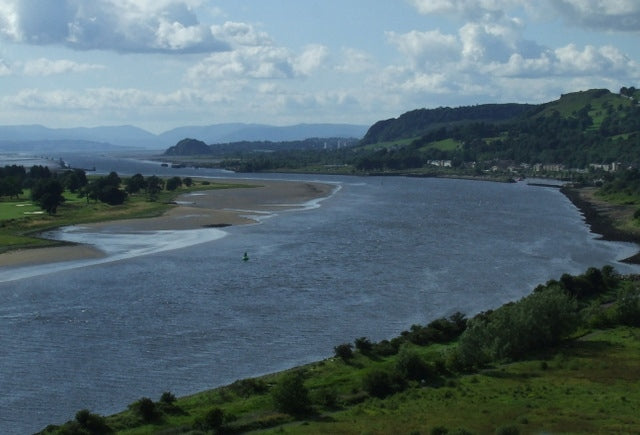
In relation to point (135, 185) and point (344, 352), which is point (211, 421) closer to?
point (344, 352)

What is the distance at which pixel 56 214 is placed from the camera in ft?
377

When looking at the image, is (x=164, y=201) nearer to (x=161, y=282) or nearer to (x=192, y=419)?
(x=161, y=282)

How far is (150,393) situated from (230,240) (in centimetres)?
5480

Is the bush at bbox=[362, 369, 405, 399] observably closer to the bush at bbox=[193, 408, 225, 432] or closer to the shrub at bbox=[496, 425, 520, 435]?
the bush at bbox=[193, 408, 225, 432]

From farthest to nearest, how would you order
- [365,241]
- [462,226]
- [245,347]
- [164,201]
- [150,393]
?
[164,201] → [462,226] → [365,241] → [245,347] → [150,393]

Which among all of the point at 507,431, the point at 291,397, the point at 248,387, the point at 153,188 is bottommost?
the point at 248,387

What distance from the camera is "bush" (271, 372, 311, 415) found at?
36.8 metres

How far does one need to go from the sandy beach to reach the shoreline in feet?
160

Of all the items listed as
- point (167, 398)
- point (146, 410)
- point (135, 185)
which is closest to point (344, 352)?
point (167, 398)

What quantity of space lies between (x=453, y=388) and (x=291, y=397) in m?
8.86

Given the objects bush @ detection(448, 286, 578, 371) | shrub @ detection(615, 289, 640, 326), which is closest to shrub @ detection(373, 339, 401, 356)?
bush @ detection(448, 286, 578, 371)

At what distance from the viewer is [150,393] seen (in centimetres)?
4103

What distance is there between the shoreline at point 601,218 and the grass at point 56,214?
63.5 metres

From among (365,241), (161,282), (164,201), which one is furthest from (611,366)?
(164,201)
